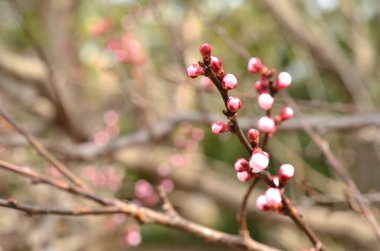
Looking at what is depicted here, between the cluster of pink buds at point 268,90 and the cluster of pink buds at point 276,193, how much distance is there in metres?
0.08

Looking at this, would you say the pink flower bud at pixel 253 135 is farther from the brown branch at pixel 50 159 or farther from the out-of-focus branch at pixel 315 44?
the out-of-focus branch at pixel 315 44

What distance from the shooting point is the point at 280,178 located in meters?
0.87

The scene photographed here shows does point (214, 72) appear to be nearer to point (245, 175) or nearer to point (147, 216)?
point (245, 175)

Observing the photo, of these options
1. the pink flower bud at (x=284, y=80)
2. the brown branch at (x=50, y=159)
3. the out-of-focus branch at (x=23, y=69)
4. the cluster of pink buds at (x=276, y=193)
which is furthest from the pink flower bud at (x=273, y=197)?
the out-of-focus branch at (x=23, y=69)

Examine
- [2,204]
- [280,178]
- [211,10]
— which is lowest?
[2,204]

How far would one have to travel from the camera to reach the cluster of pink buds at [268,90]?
87 centimetres

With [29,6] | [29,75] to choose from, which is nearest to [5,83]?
[29,75]

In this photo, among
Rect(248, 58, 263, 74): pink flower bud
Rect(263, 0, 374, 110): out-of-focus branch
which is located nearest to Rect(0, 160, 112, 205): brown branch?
Rect(248, 58, 263, 74): pink flower bud

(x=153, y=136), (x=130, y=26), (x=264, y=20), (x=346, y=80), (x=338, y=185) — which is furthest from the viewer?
(x=264, y=20)

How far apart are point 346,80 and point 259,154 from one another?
3264 mm

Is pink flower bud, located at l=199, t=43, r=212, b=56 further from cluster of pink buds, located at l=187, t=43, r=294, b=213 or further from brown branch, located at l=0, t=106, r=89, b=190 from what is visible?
brown branch, located at l=0, t=106, r=89, b=190

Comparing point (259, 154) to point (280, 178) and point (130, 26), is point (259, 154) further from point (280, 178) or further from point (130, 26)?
point (130, 26)

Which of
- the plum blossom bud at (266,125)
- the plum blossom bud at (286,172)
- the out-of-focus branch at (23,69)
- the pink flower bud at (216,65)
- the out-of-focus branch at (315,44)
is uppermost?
the out-of-focus branch at (315,44)

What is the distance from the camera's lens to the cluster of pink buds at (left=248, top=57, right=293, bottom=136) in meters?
0.87
